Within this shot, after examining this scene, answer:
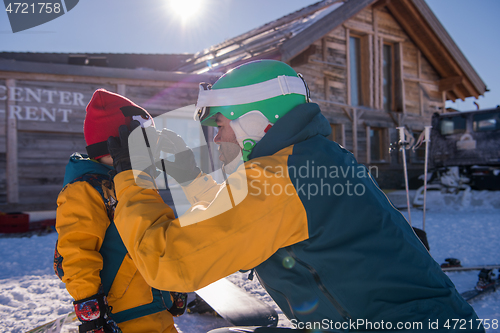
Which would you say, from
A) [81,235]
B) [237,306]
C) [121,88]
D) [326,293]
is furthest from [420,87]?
[81,235]

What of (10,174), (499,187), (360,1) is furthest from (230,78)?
(360,1)

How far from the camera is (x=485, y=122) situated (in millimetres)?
10570

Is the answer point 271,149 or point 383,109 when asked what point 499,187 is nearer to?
point 383,109

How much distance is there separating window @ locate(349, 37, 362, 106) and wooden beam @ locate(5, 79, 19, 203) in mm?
11252

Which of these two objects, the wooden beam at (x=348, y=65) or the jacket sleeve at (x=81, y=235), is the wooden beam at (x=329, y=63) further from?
the jacket sleeve at (x=81, y=235)

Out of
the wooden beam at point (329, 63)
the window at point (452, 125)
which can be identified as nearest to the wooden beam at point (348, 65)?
the wooden beam at point (329, 63)

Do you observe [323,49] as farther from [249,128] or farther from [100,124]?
[249,128]

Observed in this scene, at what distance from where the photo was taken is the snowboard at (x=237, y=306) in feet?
8.17

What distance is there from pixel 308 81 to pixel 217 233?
36.8 feet

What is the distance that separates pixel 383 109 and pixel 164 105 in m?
9.53

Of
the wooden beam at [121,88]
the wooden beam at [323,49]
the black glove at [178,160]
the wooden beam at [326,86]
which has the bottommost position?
the black glove at [178,160]

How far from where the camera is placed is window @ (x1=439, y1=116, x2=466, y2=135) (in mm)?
10945

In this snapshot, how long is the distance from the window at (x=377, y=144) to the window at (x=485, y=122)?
11.2ft

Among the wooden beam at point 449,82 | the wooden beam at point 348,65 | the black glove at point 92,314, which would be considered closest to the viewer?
the black glove at point 92,314
